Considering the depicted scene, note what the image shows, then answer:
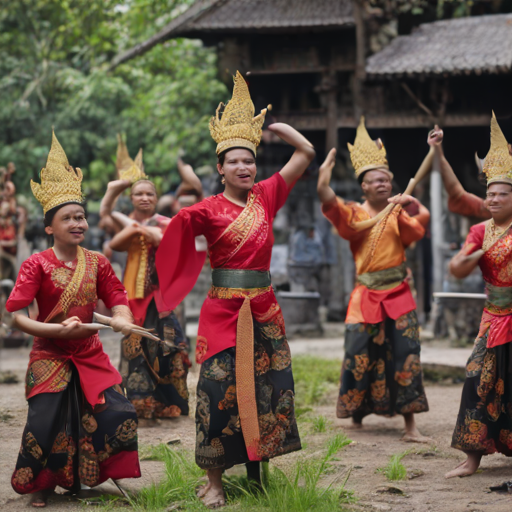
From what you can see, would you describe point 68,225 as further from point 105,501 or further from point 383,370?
point 383,370

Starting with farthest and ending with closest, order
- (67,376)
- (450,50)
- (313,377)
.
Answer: (450,50), (313,377), (67,376)

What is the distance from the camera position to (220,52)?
16016 millimetres

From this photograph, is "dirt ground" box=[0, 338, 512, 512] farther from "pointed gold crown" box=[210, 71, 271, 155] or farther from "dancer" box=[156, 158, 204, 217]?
"pointed gold crown" box=[210, 71, 271, 155]

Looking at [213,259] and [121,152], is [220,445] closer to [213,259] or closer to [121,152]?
[213,259]

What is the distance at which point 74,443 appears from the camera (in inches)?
196

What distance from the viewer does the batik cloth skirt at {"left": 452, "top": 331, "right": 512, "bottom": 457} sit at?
5.44m

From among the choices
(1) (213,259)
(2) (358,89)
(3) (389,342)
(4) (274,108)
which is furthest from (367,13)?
(1) (213,259)

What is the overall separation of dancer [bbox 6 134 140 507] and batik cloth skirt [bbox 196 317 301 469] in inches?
17.3

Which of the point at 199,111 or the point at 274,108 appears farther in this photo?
the point at 199,111

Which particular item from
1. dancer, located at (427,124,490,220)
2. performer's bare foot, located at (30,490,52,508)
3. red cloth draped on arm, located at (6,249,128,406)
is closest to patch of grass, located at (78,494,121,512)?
performer's bare foot, located at (30,490,52,508)

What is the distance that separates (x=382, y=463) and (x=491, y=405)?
2.93 ft

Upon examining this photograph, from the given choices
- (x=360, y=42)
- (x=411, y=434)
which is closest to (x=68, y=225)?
(x=411, y=434)

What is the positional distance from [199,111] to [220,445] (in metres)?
15.9

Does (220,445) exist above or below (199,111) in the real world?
below
